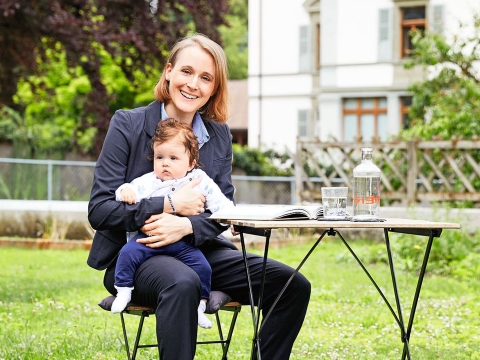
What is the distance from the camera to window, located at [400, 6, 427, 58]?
29469 mm

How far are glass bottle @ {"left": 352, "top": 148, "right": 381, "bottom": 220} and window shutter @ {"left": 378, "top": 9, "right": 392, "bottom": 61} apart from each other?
2627 centimetres

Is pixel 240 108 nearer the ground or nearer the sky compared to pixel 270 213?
nearer the sky

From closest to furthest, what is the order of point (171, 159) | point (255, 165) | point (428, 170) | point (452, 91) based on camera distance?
point (171, 159) → point (428, 170) → point (452, 91) → point (255, 165)

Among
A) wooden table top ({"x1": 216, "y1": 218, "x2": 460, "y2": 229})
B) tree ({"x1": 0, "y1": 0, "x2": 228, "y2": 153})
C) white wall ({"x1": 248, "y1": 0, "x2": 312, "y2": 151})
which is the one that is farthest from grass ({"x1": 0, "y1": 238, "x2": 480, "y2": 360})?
white wall ({"x1": 248, "y1": 0, "x2": 312, "y2": 151})

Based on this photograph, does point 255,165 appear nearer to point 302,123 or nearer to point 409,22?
point 409,22

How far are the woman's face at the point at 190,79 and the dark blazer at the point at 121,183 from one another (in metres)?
0.14

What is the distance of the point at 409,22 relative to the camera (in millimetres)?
29562

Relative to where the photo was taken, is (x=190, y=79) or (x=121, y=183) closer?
(x=121, y=183)

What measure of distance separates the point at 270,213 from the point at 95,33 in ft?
37.3

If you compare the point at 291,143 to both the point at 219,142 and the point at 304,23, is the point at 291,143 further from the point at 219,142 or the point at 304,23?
the point at 219,142

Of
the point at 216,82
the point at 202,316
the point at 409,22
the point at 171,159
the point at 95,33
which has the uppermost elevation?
the point at 409,22

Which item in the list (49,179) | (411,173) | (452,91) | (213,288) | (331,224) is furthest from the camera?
(452,91)

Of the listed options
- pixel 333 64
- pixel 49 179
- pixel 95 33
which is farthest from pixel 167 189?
pixel 333 64

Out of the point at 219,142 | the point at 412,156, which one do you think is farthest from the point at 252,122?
the point at 219,142
